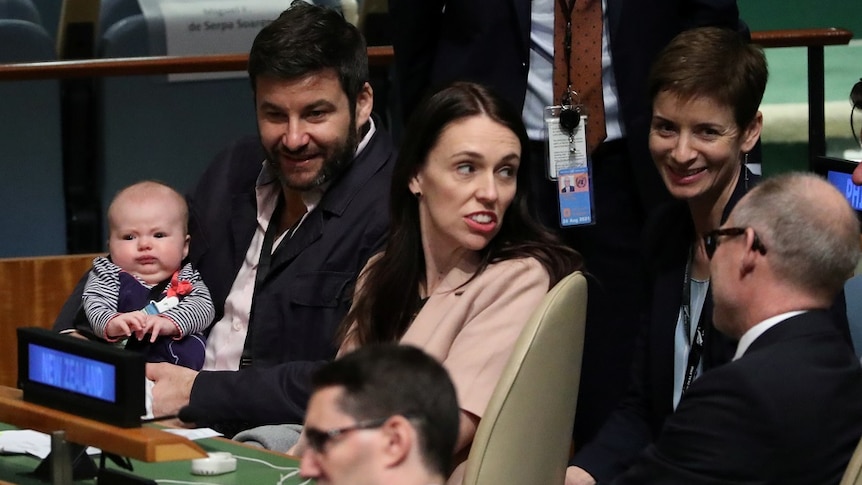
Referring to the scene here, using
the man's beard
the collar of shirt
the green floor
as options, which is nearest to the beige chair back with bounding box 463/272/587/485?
the collar of shirt

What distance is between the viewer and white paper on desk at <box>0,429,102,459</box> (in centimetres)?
253

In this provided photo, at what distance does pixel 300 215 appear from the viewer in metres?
3.21

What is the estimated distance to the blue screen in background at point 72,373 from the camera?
2.16 meters

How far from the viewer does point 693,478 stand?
85.4 inches

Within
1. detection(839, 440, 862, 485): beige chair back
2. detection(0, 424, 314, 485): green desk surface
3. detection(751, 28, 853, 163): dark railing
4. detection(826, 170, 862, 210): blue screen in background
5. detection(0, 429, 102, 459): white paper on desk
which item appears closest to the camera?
detection(839, 440, 862, 485): beige chair back

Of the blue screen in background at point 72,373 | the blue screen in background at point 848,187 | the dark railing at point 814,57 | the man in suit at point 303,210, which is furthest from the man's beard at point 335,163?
the dark railing at point 814,57

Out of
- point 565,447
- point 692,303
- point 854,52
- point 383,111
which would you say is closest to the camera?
point 565,447

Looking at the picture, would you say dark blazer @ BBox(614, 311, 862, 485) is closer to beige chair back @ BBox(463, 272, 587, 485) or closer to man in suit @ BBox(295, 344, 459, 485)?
beige chair back @ BBox(463, 272, 587, 485)

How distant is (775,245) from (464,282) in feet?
2.05

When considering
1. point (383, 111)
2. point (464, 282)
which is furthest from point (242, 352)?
point (383, 111)

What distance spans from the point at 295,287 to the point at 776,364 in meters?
1.18

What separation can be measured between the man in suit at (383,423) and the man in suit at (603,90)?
158cm

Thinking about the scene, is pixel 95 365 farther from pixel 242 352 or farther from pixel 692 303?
pixel 692 303

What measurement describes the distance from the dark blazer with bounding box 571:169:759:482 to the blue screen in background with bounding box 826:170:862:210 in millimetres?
342
